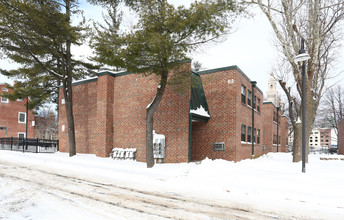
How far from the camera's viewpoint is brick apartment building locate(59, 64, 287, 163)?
1488 centimetres

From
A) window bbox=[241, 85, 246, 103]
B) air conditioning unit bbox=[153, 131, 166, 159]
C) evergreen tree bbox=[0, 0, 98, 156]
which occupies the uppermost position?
evergreen tree bbox=[0, 0, 98, 156]

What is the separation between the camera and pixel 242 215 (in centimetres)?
517

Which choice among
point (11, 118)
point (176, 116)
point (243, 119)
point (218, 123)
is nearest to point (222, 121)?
point (218, 123)

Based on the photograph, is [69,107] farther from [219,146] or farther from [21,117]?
[21,117]

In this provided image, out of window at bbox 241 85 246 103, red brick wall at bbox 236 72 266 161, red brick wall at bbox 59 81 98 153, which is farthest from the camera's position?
red brick wall at bbox 59 81 98 153

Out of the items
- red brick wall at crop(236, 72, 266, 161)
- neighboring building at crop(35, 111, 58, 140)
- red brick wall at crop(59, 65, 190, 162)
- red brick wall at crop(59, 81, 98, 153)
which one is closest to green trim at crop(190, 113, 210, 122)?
red brick wall at crop(59, 65, 190, 162)

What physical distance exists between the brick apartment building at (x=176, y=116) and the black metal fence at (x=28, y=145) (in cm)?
265

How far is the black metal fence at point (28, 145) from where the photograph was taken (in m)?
19.1

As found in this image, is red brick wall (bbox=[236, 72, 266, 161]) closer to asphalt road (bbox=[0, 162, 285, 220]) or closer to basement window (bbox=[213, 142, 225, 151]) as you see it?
basement window (bbox=[213, 142, 225, 151])

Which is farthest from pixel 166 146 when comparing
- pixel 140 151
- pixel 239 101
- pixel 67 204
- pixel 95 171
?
pixel 67 204

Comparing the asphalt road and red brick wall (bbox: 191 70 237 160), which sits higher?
red brick wall (bbox: 191 70 237 160)

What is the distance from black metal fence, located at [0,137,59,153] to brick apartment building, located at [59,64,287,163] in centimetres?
265

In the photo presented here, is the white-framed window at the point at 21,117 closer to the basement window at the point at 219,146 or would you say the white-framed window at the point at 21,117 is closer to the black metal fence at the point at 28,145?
the black metal fence at the point at 28,145

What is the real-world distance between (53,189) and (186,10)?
9.18 metres
